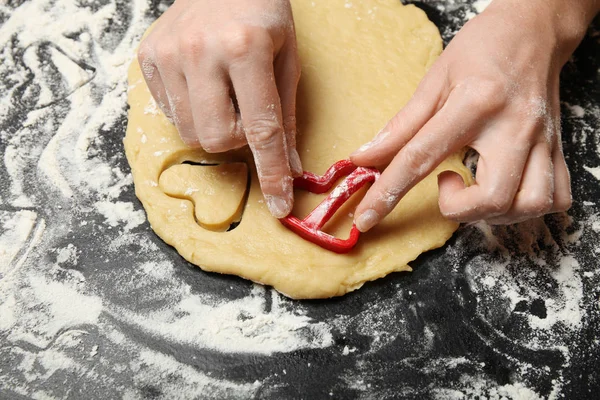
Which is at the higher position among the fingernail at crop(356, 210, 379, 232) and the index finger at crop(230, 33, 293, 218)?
the index finger at crop(230, 33, 293, 218)

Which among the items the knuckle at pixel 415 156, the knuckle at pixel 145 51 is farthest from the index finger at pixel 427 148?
the knuckle at pixel 145 51

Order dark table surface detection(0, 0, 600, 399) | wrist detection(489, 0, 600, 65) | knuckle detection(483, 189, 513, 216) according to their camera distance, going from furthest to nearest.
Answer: wrist detection(489, 0, 600, 65) → dark table surface detection(0, 0, 600, 399) → knuckle detection(483, 189, 513, 216)

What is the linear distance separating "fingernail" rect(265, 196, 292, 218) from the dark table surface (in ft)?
0.70

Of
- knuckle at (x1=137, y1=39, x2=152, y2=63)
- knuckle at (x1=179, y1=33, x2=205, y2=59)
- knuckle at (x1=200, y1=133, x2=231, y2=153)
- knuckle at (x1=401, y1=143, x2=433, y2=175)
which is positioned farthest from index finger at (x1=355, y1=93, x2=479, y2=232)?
knuckle at (x1=137, y1=39, x2=152, y2=63)

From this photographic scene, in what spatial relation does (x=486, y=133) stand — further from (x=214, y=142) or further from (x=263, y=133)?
(x=214, y=142)

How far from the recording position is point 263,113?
3.82 feet

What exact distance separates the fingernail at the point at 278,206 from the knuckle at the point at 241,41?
0.33 metres

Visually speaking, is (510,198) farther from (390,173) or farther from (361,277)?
(361,277)

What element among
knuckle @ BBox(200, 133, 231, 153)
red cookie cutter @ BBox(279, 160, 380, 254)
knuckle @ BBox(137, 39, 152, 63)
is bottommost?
red cookie cutter @ BBox(279, 160, 380, 254)

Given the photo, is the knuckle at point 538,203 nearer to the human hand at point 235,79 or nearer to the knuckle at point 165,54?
the human hand at point 235,79

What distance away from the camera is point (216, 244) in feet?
4.32

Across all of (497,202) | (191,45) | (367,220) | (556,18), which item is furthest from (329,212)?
(556,18)

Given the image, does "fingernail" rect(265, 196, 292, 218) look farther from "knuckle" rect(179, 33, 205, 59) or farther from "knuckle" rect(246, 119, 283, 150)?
"knuckle" rect(179, 33, 205, 59)

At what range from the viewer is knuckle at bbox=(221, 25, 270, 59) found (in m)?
1.15
